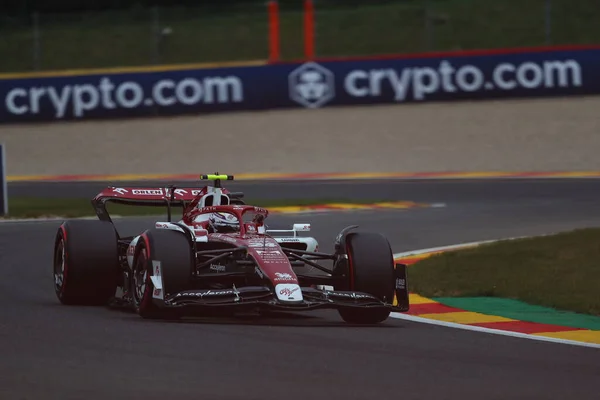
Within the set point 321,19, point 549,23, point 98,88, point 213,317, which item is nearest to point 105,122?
point 98,88

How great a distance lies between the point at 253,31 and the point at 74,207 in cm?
1020

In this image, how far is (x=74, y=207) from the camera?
77.9 ft

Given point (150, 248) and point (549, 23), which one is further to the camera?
point (549, 23)

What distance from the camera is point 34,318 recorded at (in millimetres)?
11398

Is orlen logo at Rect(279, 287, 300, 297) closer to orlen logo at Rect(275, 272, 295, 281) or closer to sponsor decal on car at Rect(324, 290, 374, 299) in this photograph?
orlen logo at Rect(275, 272, 295, 281)

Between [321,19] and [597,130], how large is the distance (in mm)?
6841

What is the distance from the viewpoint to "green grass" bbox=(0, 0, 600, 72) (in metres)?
31.8

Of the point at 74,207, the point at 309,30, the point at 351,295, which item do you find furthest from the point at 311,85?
the point at 351,295

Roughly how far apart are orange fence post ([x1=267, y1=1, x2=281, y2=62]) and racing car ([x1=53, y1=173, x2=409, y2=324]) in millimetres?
19749

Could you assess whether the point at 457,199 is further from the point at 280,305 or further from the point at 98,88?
the point at 280,305

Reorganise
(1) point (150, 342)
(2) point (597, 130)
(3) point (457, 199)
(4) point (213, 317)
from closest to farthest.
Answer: (1) point (150, 342)
(4) point (213, 317)
(3) point (457, 199)
(2) point (597, 130)

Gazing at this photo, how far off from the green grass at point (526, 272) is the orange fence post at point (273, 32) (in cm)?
1617

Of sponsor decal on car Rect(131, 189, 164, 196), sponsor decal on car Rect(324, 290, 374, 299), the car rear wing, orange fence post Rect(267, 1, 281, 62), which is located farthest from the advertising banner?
sponsor decal on car Rect(324, 290, 374, 299)

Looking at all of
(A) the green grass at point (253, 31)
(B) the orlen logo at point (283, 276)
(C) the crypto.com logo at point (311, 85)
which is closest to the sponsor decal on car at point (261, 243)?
(B) the orlen logo at point (283, 276)
